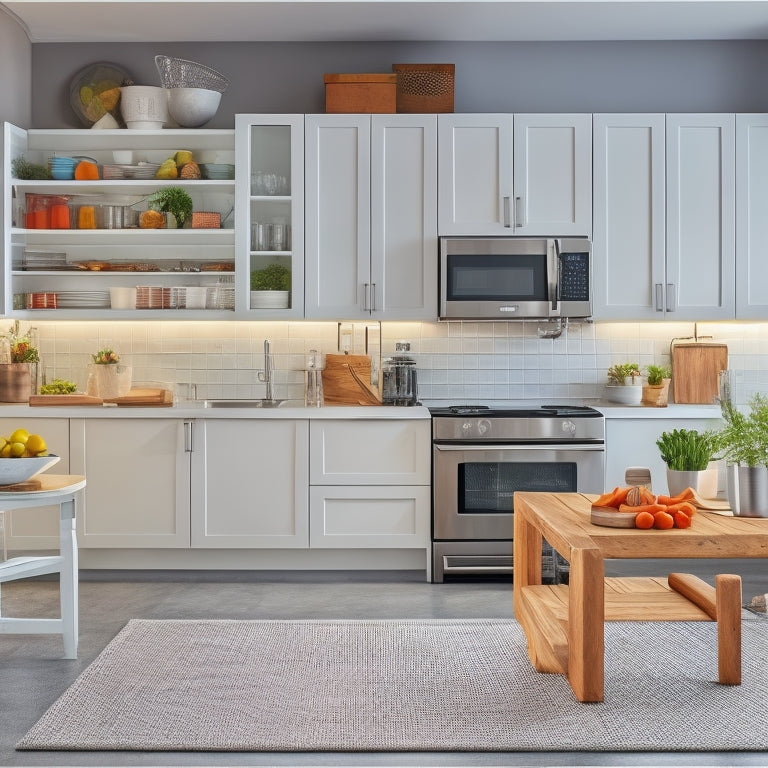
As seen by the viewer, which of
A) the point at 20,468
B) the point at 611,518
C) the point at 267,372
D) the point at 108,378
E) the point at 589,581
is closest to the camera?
the point at 589,581

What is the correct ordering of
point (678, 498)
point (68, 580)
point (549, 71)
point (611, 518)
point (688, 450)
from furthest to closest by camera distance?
point (549, 71) → point (68, 580) → point (688, 450) → point (678, 498) → point (611, 518)

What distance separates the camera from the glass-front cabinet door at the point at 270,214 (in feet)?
16.2

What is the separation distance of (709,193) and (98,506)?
3697 mm

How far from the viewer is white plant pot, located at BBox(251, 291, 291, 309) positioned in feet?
16.3

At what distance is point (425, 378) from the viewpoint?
5383 mm

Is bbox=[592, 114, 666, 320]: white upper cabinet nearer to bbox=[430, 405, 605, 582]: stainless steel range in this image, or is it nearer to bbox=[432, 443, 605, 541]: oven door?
bbox=[430, 405, 605, 582]: stainless steel range

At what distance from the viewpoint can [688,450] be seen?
312cm

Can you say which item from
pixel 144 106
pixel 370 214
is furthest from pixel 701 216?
pixel 144 106

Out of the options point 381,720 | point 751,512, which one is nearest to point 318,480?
point 381,720

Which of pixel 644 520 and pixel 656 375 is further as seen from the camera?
pixel 656 375

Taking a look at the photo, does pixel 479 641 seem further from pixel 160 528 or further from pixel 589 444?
pixel 160 528

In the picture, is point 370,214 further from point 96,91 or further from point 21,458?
point 21,458

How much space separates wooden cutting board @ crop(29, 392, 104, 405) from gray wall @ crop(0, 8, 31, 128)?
1574 millimetres

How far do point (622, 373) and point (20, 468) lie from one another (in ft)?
11.0
